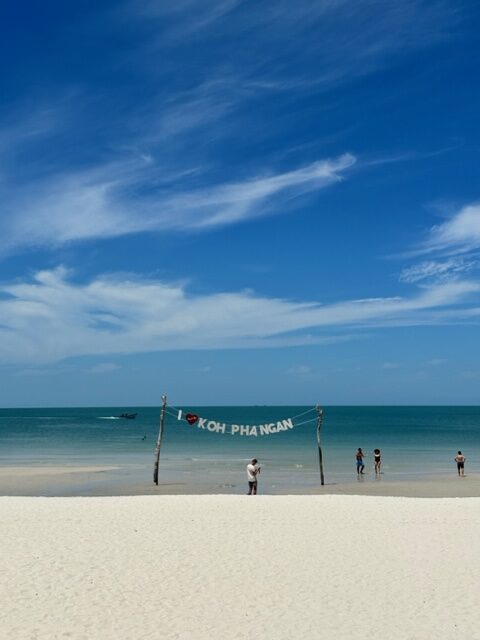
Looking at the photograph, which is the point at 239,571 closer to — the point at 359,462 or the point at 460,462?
the point at 359,462

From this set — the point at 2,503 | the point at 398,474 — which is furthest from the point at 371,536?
the point at 398,474

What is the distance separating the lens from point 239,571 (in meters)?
11.6

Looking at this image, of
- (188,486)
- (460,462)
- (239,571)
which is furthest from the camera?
(460,462)

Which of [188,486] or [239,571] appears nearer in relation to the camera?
[239,571]

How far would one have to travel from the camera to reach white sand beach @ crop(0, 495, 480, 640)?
8977mm

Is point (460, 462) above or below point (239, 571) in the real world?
above

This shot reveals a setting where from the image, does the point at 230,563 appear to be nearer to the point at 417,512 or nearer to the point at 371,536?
the point at 371,536

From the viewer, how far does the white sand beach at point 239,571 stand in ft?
29.5

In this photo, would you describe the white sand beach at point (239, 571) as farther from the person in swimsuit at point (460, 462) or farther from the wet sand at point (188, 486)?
the person in swimsuit at point (460, 462)

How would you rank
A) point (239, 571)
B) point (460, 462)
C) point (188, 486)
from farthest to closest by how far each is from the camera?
point (460, 462) → point (188, 486) → point (239, 571)

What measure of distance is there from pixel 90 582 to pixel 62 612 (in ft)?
4.99

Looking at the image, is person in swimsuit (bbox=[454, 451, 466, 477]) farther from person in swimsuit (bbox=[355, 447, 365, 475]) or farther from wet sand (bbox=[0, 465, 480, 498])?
person in swimsuit (bbox=[355, 447, 365, 475])

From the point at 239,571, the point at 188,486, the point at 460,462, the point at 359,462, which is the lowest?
the point at 239,571

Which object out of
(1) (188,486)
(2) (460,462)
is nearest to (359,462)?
(2) (460,462)
